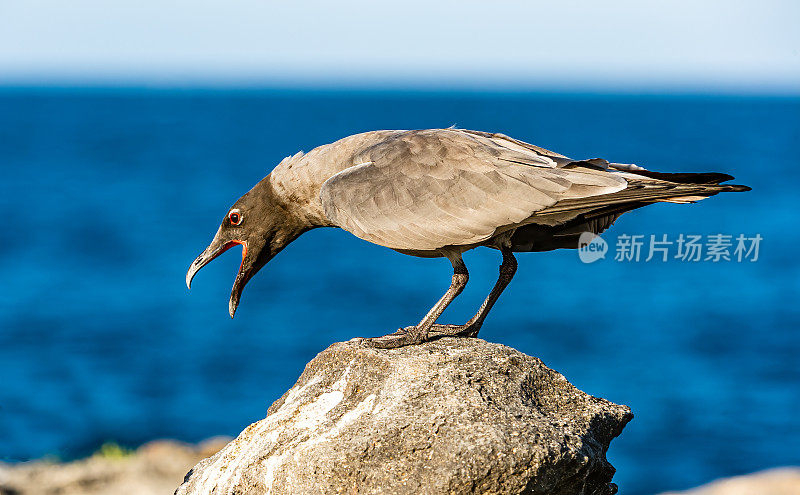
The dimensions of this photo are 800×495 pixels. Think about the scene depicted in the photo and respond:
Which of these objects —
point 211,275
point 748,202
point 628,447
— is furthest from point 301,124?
point 628,447

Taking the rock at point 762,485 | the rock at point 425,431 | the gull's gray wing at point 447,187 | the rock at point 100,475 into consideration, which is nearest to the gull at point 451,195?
the gull's gray wing at point 447,187

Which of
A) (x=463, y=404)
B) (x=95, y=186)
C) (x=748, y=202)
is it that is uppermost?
(x=95, y=186)

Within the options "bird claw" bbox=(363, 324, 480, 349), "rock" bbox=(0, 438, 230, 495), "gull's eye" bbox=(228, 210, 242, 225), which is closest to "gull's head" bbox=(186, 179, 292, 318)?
"gull's eye" bbox=(228, 210, 242, 225)

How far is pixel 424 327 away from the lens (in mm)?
8875

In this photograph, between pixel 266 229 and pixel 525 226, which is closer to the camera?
pixel 525 226

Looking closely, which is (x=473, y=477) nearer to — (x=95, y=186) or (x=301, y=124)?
(x=95, y=186)

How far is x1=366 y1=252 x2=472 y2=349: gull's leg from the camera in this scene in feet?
28.7

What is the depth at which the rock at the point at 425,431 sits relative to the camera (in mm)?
7148

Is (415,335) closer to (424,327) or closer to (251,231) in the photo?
(424,327)

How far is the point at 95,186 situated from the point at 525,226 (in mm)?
71927

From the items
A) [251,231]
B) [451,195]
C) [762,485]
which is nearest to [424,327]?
[451,195]

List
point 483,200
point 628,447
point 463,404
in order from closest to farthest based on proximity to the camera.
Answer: point 463,404, point 483,200, point 628,447

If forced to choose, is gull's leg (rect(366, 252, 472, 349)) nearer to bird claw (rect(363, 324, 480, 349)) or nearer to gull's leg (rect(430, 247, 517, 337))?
bird claw (rect(363, 324, 480, 349))

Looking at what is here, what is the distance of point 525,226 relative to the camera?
8.98 metres
